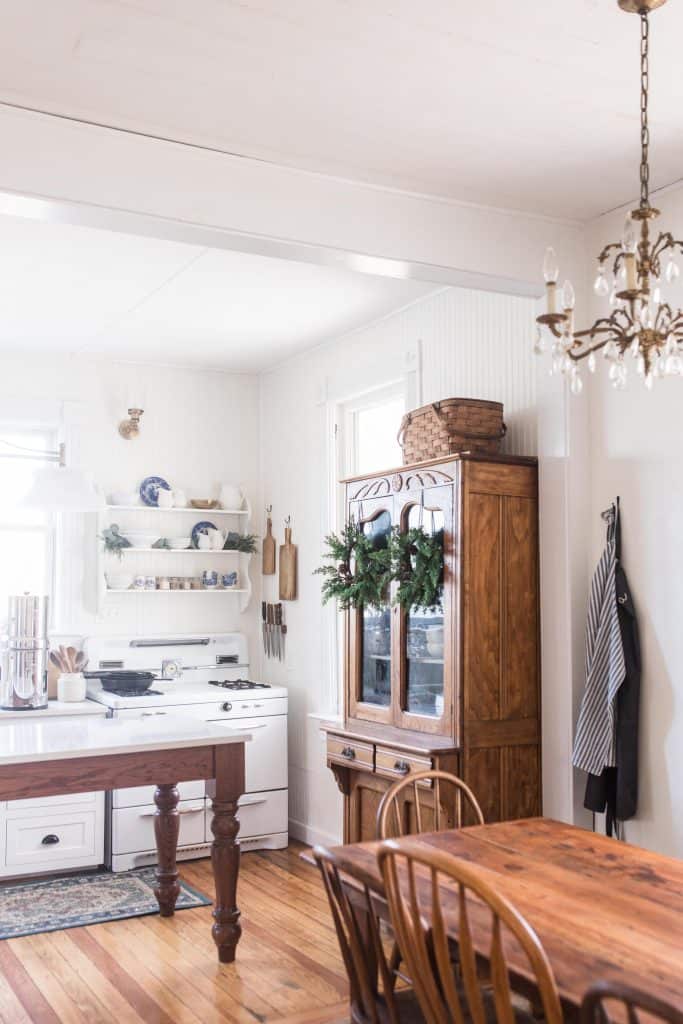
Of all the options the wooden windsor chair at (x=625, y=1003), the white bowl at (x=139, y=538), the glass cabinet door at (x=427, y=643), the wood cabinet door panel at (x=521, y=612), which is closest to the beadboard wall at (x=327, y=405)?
the wood cabinet door panel at (x=521, y=612)

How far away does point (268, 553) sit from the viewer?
612 cm

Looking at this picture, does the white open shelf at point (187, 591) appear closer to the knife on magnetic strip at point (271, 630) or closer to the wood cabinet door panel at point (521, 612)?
the knife on magnetic strip at point (271, 630)

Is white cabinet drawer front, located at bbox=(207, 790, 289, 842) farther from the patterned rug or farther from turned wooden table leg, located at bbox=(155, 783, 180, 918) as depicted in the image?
turned wooden table leg, located at bbox=(155, 783, 180, 918)

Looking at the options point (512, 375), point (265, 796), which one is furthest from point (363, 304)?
point (265, 796)

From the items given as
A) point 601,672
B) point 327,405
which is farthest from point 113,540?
point 601,672

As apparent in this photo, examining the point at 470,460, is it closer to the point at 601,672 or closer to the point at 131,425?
the point at 601,672

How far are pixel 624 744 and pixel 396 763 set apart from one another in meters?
0.94

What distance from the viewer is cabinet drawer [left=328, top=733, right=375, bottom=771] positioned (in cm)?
416

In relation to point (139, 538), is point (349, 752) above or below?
below

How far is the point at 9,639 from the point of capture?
16.9 ft

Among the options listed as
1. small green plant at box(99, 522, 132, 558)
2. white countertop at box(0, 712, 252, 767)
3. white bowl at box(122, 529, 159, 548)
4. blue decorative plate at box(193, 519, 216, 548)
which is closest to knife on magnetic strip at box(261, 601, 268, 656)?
blue decorative plate at box(193, 519, 216, 548)

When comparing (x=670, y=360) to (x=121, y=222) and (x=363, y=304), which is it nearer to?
(x=121, y=222)

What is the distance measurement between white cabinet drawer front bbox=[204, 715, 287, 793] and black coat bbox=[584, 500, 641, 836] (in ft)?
7.76

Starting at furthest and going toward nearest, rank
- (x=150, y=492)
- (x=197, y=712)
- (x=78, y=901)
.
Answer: (x=150, y=492), (x=197, y=712), (x=78, y=901)
